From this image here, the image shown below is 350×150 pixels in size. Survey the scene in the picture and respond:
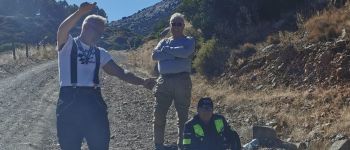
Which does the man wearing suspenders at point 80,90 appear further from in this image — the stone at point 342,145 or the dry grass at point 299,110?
the dry grass at point 299,110

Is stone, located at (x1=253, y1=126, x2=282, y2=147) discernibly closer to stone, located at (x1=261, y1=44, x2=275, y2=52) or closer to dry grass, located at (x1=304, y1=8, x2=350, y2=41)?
dry grass, located at (x1=304, y1=8, x2=350, y2=41)

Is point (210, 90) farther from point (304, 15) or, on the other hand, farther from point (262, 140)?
point (262, 140)

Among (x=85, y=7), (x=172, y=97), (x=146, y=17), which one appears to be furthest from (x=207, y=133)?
(x=146, y=17)

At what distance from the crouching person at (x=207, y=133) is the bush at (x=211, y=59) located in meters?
10.2

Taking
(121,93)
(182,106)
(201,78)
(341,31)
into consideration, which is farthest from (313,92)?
(121,93)

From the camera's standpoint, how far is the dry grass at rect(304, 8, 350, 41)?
46.5 ft

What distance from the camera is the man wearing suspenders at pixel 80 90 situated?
18.9 ft

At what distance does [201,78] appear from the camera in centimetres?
Result: 1711

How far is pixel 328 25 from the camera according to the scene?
14.6 m

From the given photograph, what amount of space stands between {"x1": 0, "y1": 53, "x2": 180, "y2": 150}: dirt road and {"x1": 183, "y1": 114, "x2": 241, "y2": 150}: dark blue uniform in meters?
2.89

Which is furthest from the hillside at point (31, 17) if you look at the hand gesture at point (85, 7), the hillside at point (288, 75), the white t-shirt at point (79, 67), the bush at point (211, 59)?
the white t-shirt at point (79, 67)

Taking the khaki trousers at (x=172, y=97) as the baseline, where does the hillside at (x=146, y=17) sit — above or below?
above

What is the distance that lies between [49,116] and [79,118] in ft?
23.6

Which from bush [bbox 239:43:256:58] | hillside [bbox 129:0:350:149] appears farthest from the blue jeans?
bush [bbox 239:43:256:58]
